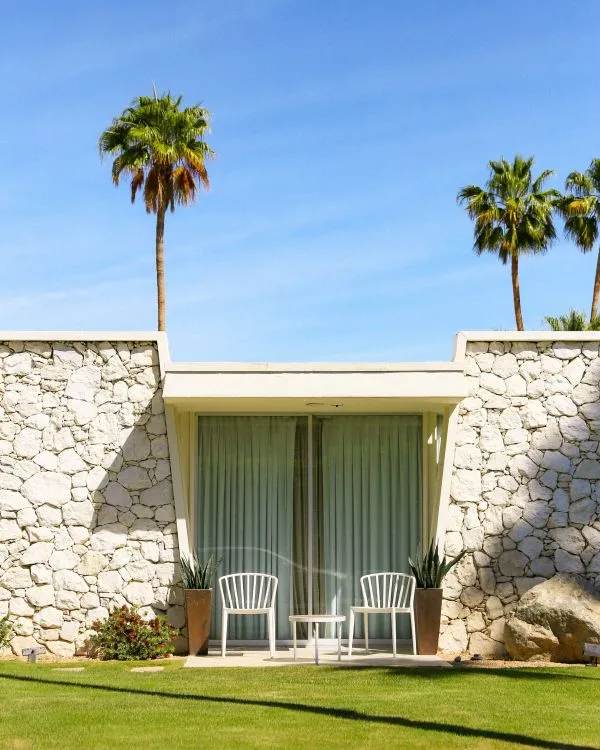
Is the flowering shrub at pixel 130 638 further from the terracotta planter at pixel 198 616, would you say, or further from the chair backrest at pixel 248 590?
the chair backrest at pixel 248 590

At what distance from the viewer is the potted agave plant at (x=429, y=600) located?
37.6 feet

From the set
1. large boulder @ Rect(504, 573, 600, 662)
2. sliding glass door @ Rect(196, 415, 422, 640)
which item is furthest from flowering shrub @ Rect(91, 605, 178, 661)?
large boulder @ Rect(504, 573, 600, 662)

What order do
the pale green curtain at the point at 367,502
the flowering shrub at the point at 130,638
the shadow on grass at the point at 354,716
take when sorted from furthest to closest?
the pale green curtain at the point at 367,502, the flowering shrub at the point at 130,638, the shadow on grass at the point at 354,716

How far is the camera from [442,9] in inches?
478

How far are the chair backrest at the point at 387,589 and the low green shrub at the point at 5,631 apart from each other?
155 inches

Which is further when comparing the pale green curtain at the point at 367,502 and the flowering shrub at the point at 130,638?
the pale green curtain at the point at 367,502

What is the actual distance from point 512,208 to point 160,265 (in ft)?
29.3

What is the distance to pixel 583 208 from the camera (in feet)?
90.3

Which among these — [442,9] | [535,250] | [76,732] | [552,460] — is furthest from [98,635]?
[535,250]

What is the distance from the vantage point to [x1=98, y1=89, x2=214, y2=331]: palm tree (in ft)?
79.2

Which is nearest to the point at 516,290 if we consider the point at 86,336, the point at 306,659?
the point at 86,336

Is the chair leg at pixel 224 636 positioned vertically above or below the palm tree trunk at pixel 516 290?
below

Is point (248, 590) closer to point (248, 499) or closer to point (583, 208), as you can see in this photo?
point (248, 499)

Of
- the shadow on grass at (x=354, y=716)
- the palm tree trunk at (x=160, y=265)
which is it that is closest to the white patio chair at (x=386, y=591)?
the shadow on grass at (x=354, y=716)
